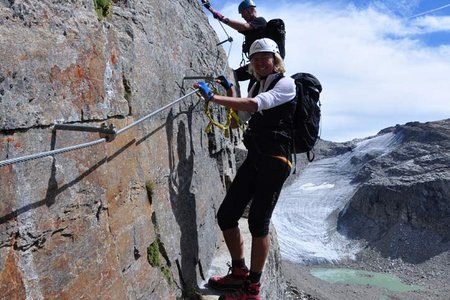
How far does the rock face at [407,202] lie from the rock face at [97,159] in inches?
2302

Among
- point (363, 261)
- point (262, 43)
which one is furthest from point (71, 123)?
point (363, 261)

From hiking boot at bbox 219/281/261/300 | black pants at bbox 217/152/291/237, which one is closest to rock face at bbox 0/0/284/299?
hiking boot at bbox 219/281/261/300

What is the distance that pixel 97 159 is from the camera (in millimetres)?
4195

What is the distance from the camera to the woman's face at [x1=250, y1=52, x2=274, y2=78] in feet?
19.8

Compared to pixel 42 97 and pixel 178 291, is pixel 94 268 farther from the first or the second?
pixel 178 291

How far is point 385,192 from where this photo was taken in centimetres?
6762

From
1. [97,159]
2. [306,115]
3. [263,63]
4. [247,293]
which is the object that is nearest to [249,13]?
[263,63]

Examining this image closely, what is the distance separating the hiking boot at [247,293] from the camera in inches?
244

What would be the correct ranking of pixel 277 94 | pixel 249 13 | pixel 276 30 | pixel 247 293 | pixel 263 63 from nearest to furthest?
pixel 277 94 → pixel 263 63 → pixel 247 293 → pixel 276 30 → pixel 249 13

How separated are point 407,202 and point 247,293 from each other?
64.7 meters

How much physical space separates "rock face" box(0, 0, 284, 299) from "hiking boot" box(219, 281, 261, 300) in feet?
2.22

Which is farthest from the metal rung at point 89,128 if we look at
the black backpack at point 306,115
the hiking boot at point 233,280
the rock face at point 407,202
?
the rock face at point 407,202

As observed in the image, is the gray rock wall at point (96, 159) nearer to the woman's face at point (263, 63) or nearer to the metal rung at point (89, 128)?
the metal rung at point (89, 128)

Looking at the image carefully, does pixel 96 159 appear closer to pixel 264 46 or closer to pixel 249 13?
pixel 264 46
